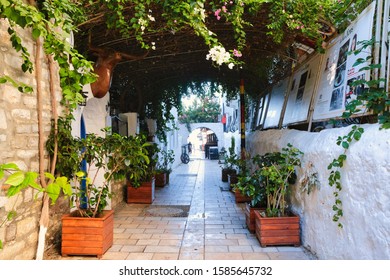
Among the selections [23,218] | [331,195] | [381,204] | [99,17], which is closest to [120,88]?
[99,17]

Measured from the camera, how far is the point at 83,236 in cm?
304

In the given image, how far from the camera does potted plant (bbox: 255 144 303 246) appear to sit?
3.29 meters

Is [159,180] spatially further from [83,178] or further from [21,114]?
[21,114]

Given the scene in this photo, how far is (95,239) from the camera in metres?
3.04

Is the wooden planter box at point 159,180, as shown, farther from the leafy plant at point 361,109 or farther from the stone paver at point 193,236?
the leafy plant at point 361,109

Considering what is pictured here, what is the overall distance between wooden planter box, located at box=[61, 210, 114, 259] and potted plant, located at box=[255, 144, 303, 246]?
1.63 m

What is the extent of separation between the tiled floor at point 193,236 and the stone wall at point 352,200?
15.3 inches

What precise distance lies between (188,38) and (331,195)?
9.56 ft

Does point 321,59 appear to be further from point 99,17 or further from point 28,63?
point 28,63

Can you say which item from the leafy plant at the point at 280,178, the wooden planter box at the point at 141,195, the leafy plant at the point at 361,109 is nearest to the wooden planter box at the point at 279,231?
the leafy plant at the point at 280,178

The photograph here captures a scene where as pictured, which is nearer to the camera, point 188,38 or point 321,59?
point 321,59

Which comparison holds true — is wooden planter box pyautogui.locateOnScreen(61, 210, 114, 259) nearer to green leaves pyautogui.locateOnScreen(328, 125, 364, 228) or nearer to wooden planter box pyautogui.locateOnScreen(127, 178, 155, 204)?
green leaves pyautogui.locateOnScreen(328, 125, 364, 228)

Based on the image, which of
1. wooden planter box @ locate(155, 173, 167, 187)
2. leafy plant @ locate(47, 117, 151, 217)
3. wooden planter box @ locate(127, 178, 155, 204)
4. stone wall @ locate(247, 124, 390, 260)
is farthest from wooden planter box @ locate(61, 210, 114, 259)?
wooden planter box @ locate(155, 173, 167, 187)

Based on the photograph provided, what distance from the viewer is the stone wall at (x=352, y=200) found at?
1963 mm
